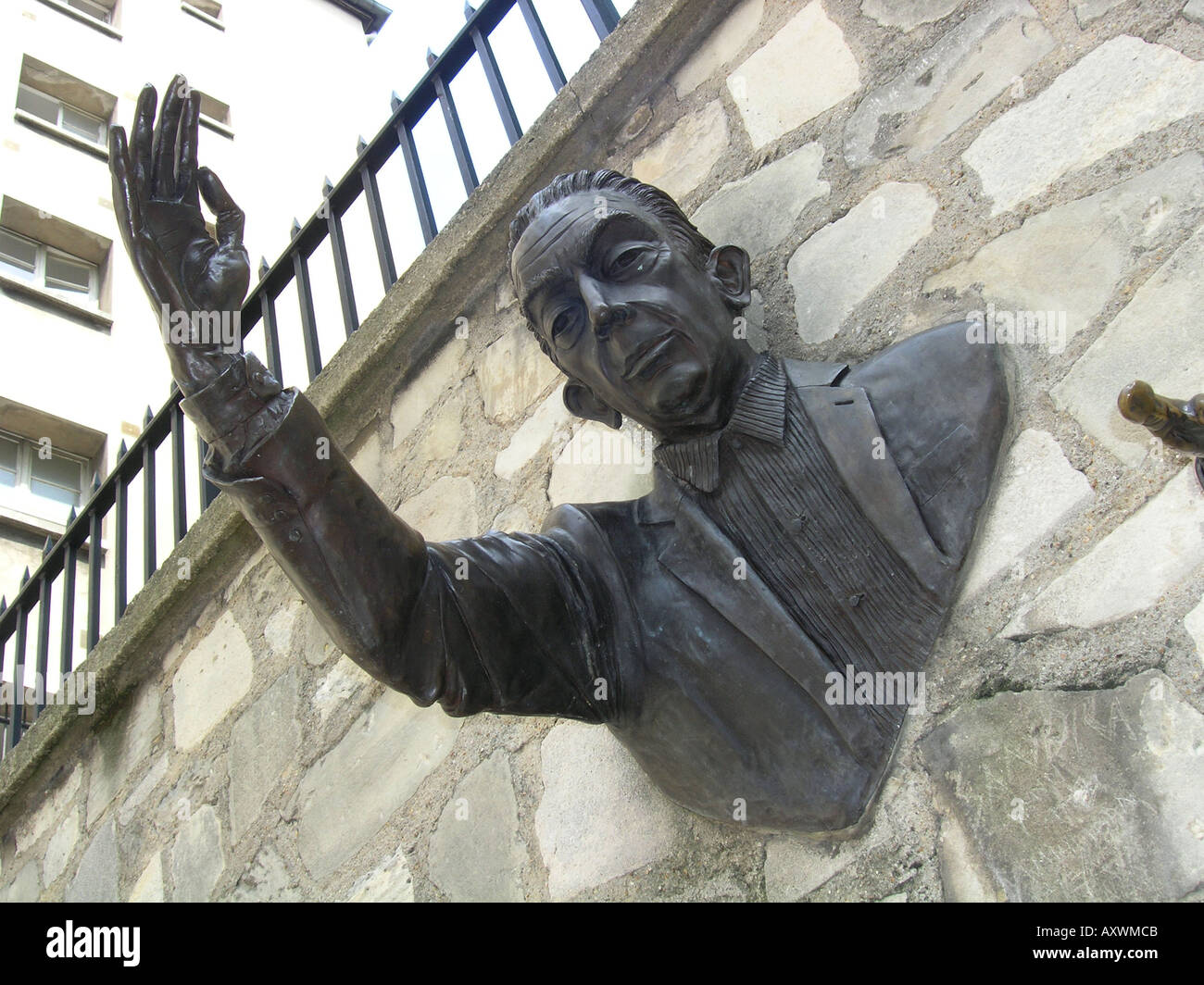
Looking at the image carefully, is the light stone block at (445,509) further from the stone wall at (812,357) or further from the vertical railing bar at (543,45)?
the vertical railing bar at (543,45)

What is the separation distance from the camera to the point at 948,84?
211 cm

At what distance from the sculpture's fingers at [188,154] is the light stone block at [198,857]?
1.72 meters

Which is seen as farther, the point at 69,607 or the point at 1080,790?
the point at 69,607

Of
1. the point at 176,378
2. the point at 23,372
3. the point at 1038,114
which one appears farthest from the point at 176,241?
the point at 23,372

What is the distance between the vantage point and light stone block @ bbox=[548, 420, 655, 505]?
2.37 meters

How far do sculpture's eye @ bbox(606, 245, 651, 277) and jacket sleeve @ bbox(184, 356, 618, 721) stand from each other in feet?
1.31

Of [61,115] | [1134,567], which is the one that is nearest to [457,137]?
[1134,567]

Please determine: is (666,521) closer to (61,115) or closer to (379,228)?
(379,228)

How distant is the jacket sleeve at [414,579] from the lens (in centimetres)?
174

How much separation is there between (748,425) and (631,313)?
0.24m

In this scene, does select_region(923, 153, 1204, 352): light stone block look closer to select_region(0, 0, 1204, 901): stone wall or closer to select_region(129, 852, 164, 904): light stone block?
select_region(0, 0, 1204, 901): stone wall

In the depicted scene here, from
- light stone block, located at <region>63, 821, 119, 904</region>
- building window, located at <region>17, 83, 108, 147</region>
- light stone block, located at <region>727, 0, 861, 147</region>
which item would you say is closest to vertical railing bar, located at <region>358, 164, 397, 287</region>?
light stone block, located at <region>727, 0, 861, 147</region>

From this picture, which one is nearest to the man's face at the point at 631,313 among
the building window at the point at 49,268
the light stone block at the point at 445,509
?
the light stone block at the point at 445,509

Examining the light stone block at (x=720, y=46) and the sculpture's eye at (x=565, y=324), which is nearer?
the sculpture's eye at (x=565, y=324)
